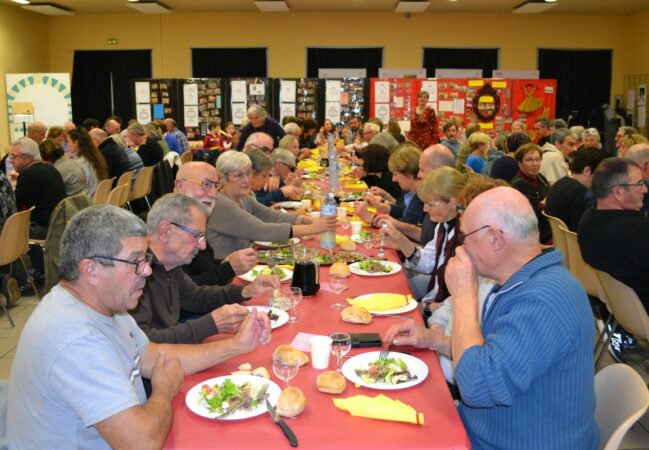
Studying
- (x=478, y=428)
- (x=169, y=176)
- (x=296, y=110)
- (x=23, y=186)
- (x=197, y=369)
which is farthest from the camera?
(x=296, y=110)

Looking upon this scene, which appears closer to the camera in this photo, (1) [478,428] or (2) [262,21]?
(1) [478,428]

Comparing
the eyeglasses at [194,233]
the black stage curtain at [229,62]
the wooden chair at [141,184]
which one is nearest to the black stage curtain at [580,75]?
the black stage curtain at [229,62]

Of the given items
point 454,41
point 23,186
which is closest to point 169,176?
point 23,186

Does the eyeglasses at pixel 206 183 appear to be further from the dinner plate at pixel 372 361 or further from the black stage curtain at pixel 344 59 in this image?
the black stage curtain at pixel 344 59

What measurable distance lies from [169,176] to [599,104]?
1079 centimetres

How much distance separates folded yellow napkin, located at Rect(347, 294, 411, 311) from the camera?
261 cm

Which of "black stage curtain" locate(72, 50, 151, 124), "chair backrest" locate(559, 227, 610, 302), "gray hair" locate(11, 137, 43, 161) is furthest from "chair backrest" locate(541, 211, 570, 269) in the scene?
"black stage curtain" locate(72, 50, 151, 124)

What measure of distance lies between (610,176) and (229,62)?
41.3ft

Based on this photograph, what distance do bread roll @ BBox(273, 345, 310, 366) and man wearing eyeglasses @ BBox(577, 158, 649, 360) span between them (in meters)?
2.20

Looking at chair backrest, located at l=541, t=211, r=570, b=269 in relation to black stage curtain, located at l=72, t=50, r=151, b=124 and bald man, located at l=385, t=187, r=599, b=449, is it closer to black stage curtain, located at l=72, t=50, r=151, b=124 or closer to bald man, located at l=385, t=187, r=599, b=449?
bald man, located at l=385, t=187, r=599, b=449

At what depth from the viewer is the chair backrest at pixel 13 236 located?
4750 millimetres

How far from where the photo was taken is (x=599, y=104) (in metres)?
14.9

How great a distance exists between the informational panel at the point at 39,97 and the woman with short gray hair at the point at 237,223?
10.4 metres

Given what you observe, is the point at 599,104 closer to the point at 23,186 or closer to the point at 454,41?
the point at 454,41
